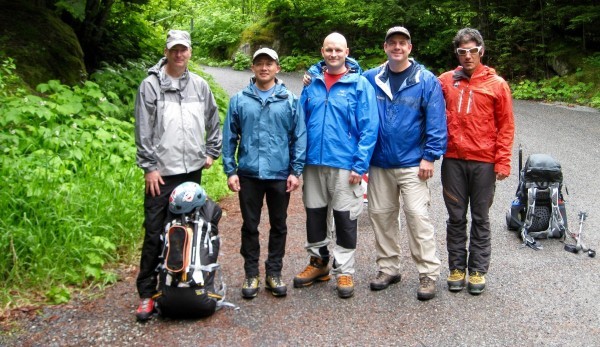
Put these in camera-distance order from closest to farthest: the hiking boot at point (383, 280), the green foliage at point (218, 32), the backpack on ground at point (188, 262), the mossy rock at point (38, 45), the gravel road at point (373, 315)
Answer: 1. the gravel road at point (373, 315)
2. the backpack on ground at point (188, 262)
3. the hiking boot at point (383, 280)
4. the mossy rock at point (38, 45)
5. the green foliage at point (218, 32)

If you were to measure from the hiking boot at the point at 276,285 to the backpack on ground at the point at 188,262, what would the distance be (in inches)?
22.8

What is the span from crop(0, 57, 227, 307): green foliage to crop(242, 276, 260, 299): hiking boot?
47.7 inches

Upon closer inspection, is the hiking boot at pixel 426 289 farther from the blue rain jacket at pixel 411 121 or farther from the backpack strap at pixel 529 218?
the backpack strap at pixel 529 218

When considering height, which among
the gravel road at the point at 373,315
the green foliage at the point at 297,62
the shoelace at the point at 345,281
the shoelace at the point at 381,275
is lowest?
the gravel road at the point at 373,315

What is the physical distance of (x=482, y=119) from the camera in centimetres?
454

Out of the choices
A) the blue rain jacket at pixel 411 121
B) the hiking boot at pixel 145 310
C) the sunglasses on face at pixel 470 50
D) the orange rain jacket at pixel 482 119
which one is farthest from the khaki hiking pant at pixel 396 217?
the hiking boot at pixel 145 310

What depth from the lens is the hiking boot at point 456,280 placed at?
467 centimetres

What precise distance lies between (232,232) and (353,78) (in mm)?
2859

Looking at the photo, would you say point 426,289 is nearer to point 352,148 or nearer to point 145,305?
point 352,148

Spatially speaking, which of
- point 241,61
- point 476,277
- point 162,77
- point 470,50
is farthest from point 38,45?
point 241,61

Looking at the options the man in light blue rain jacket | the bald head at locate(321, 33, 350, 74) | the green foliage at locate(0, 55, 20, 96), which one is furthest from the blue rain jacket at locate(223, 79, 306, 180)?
the green foliage at locate(0, 55, 20, 96)

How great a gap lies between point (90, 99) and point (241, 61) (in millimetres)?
18041

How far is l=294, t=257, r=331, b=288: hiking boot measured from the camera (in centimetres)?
479

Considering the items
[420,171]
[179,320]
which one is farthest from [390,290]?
[179,320]
